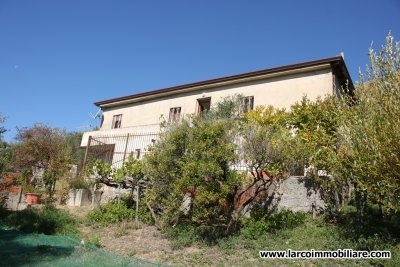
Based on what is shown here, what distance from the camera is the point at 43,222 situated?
13438 mm

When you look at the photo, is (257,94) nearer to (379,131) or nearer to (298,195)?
(298,195)

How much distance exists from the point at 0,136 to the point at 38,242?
6.63 metres

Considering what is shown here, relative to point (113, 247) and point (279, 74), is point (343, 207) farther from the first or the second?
point (279, 74)

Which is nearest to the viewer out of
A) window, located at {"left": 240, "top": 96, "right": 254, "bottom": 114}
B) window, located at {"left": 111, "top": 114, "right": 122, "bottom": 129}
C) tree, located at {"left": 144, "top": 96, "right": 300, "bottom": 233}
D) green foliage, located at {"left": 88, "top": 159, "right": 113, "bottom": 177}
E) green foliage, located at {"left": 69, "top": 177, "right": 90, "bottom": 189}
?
tree, located at {"left": 144, "top": 96, "right": 300, "bottom": 233}

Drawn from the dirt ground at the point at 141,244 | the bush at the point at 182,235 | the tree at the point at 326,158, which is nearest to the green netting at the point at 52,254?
the dirt ground at the point at 141,244

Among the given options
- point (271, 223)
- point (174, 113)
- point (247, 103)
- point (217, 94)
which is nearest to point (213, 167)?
point (271, 223)

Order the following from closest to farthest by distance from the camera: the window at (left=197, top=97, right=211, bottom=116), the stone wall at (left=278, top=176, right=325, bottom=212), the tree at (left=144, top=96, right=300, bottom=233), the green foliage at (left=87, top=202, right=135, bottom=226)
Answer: the tree at (left=144, top=96, right=300, bottom=233) → the stone wall at (left=278, top=176, right=325, bottom=212) → the green foliage at (left=87, top=202, right=135, bottom=226) → the window at (left=197, top=97, right=211, bottom=116)

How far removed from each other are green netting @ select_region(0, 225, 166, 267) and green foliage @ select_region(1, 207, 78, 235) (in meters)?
1.66

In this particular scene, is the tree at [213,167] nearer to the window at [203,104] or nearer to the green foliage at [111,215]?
the green foliage at [111,215]

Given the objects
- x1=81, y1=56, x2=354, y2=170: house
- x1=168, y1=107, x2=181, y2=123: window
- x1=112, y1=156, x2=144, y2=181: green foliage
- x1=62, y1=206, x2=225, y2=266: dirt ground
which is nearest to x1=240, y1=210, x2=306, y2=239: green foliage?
x1=62, y1=206, x2=225, y2=266: dirt ground

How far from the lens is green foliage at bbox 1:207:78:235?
42.4ft

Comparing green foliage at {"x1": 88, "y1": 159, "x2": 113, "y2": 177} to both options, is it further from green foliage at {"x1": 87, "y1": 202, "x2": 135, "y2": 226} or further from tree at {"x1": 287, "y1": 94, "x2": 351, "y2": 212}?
tree at {"x1": 287, "y1": 94, "x2": 351, "y2": 212}

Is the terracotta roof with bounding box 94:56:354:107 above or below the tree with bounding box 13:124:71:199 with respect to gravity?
above

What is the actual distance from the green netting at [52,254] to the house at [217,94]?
266 inches
